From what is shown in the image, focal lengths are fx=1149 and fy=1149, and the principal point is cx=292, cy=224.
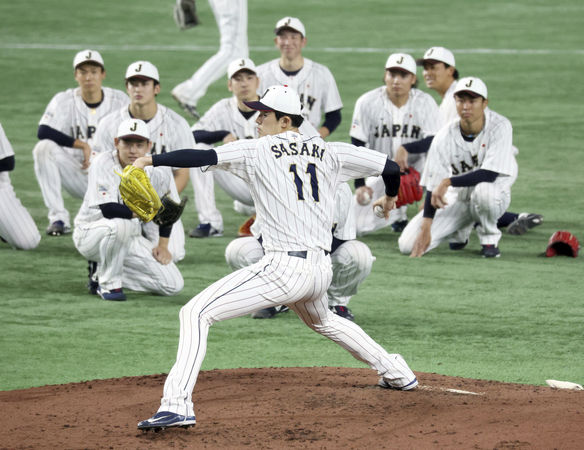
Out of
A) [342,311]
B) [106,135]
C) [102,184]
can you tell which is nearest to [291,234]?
[342,311]

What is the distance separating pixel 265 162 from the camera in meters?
5.39

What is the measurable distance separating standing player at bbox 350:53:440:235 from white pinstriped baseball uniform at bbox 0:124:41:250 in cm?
286

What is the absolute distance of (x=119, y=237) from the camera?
8000mm

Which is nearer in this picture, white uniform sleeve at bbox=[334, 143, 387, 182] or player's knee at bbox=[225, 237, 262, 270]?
white uniform sleeve at bbox=[334, 143, 387, 182]

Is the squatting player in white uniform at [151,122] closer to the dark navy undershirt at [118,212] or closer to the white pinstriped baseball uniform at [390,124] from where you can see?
the dark navy undershirt at [118,212]

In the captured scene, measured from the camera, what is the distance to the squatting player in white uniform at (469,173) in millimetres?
9312

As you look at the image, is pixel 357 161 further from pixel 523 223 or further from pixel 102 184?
pixel 523 223

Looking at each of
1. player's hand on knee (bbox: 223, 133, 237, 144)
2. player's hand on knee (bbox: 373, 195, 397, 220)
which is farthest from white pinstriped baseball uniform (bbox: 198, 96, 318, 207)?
player's hand on knee (bbox: 373, 195, 397, 220)

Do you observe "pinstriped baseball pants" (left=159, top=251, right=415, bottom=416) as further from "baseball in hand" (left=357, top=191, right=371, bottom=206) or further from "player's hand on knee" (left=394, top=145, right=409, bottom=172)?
"player's hand on knee" (left=394, top=145, right=409, bottom=172)

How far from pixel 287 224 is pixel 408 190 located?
437 cm

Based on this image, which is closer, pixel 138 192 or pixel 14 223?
pixel 138 192

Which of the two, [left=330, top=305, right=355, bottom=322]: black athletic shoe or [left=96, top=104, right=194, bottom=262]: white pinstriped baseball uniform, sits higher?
[left=96, top=104, right=194, bottom=262]: white pinstriped baseball uniform

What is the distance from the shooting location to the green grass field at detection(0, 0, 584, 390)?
6.72 meters

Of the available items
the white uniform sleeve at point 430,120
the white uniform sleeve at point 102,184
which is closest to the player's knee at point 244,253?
the white uniform sleeve at point 102,184
